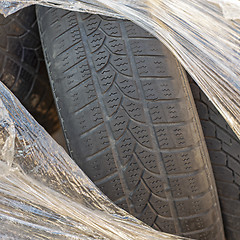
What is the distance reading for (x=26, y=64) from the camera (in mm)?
1141

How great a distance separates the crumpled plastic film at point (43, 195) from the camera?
33.7 inches

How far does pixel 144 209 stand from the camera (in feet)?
3.23

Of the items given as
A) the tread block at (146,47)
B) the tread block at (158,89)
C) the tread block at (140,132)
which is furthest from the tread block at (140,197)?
the tread block at (146,47)

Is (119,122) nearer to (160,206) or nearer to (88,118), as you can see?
(88,118)

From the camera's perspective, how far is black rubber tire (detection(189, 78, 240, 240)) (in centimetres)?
108

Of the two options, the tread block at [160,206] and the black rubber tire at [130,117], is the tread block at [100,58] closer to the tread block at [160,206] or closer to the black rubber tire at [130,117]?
the black rubber tire at [130,117]

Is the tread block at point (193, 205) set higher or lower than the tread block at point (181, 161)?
lower

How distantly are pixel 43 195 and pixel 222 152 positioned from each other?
1.86 ft

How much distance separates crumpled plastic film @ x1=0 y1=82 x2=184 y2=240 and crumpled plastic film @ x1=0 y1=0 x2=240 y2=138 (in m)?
0.32

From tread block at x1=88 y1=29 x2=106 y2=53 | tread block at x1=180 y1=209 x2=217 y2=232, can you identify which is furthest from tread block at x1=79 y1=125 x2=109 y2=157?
tread block at x1=180 y1=209 x2=217 y2=232

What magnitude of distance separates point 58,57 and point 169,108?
0.34 metres

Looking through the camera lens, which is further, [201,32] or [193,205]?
[193,205]

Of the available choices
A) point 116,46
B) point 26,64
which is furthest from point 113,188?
point 26,64

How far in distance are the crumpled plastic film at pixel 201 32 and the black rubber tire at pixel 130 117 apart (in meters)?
0.06
